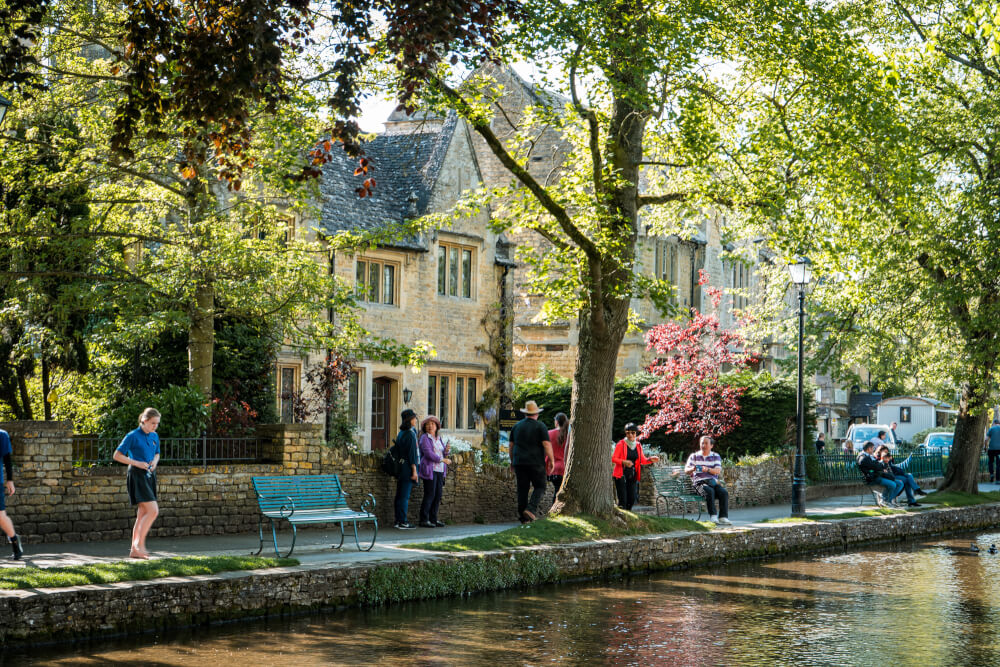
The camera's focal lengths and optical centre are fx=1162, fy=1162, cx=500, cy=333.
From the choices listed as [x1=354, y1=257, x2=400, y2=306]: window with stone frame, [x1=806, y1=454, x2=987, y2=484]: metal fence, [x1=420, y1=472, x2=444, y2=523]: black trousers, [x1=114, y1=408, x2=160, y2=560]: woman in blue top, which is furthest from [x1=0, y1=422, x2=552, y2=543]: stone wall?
[x1=806, y1=454, x2=987, y2=484]: metal fence

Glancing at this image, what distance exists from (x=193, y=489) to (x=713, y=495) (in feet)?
31.1

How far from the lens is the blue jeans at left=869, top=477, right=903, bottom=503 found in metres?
25.5

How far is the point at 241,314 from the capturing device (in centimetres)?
1841

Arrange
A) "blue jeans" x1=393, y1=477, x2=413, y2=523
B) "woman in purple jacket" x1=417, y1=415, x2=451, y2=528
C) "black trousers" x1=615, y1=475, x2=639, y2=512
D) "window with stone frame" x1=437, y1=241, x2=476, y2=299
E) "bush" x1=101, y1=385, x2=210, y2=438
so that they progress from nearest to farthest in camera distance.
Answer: "bush" x1=101, y1=385, x2=210, y2=438 < "blue jeans" x1=393, y1=477, x2=413, y2=523 < "woman in purple jacket" x1=417, y1=415, x2=451, y2=528 < "black trousers" x1=615, y1=475, x2=639, y2=512 < "window with stone frame" x1=437, y1=241, x2=476, y2=299

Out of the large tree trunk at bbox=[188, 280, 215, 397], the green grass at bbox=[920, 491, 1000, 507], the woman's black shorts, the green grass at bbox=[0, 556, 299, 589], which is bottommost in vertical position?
the green grass at bbox=[920, 491, 1000, 507]

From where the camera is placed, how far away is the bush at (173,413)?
17125 millimetres

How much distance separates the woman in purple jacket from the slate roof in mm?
10115

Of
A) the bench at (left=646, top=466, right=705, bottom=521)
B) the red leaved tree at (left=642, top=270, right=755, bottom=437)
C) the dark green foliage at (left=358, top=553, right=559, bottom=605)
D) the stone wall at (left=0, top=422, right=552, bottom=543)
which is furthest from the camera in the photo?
the red leaved tree at (left=642, top=270, right=755, bottom=437)

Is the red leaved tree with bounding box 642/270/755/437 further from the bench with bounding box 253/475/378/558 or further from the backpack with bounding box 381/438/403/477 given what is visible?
the bench with bounding box 253/475/378/558

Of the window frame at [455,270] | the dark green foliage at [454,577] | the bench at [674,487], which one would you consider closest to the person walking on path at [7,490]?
the dark green foliage at [454,577]

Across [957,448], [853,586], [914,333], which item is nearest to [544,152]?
[914,333]

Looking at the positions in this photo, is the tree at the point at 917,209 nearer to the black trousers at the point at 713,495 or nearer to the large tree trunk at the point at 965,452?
the large tree trunk at the point at 965,452

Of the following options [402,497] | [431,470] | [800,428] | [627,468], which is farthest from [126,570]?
[800,428]

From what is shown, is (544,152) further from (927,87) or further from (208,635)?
(208,635)
